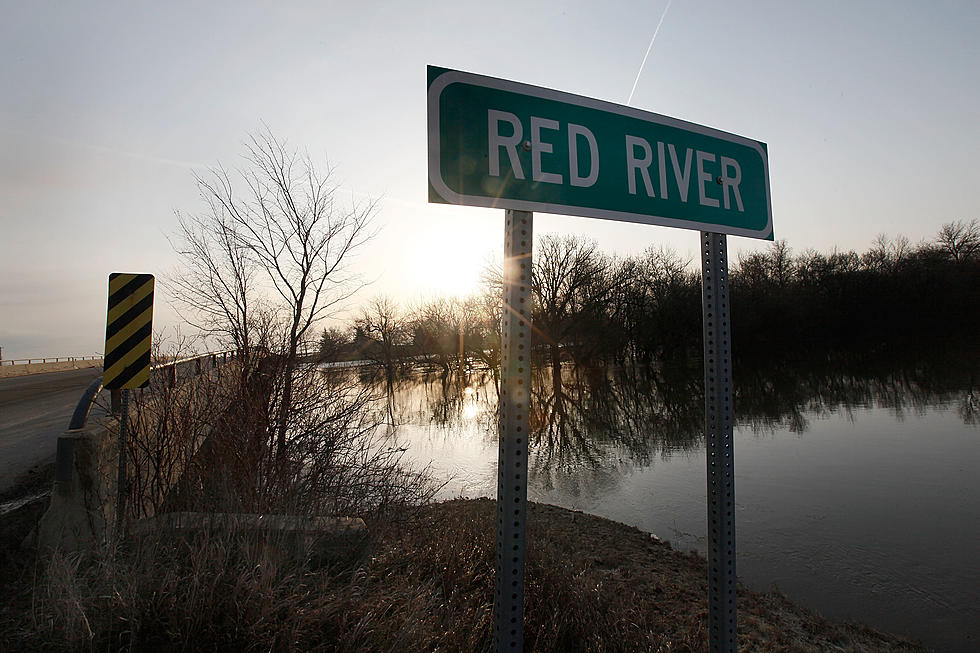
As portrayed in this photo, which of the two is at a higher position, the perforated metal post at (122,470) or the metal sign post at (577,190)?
the metal sign post at (577,190)

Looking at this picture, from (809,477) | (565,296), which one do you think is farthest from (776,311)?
(809,477)

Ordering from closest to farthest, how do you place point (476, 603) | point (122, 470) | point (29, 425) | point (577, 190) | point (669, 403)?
point (577, 190)
point (476, 603)
point (122, 470)
point (29, 425)
point (669, 403)

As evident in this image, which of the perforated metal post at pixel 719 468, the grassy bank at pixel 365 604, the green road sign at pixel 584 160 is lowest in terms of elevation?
the grassy bank at pixel 365 604

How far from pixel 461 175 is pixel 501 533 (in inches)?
41.6

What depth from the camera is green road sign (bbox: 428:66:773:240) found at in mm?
1658

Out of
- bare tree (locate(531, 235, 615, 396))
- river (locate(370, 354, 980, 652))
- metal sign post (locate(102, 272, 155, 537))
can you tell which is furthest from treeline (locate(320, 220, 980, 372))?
metal sign post (locate(102, 272, 155, 537))

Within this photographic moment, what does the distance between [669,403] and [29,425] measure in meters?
24.2

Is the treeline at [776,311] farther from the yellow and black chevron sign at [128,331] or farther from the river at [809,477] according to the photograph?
the yellow and black chevron sign at [128,331]

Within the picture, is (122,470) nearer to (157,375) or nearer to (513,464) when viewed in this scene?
(157,375)

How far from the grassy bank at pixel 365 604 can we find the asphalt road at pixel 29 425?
4.16 meters

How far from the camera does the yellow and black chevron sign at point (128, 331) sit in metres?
5.37

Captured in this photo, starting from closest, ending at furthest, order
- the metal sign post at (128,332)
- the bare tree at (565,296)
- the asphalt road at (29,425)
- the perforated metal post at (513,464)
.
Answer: the perforated metal post at (513,464), the metal sign post at (128,332), the asphalt road at (29,425), the bare tree at (565,296)

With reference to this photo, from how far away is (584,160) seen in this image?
6.22 ft

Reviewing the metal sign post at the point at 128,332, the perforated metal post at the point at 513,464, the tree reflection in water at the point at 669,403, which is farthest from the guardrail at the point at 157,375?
the perforated metal post at the point at 513,464
